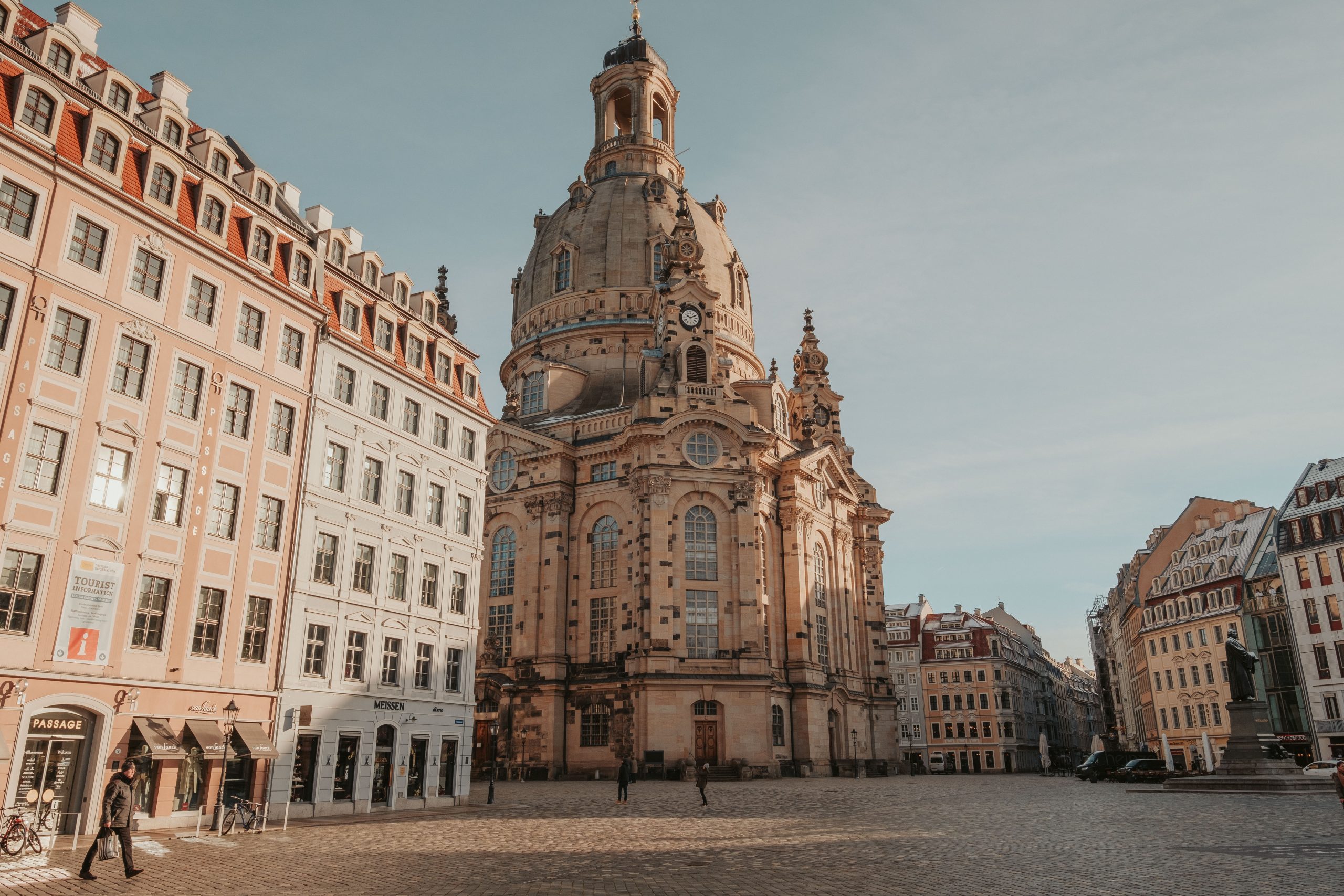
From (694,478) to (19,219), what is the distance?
44.0 meters

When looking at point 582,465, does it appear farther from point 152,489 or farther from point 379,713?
point 152,489

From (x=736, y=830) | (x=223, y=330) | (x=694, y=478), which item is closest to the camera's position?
(x=736, y=830)

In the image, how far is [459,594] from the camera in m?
38.3

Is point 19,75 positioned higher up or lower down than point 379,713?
higher up

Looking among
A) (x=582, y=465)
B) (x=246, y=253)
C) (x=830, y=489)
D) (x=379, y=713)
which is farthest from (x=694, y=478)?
(x=246, y=253)

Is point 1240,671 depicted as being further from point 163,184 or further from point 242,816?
point 163,184

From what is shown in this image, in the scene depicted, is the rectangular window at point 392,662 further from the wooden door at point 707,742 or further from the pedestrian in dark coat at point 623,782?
the wooden door at point 707,742

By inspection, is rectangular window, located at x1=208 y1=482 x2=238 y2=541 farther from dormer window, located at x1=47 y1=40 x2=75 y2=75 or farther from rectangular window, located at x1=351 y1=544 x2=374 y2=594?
dormer window, located at x1=47 y1=40 x2=75 y2=75

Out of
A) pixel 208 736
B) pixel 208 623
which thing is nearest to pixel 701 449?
pixel 208 623

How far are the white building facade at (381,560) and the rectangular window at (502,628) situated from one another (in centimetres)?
2762

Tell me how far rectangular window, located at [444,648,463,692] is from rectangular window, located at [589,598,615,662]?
2591 centimetres

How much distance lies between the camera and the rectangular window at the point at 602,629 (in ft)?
208

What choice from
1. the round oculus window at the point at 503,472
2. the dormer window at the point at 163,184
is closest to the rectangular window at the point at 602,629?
the round oculus window at the point at 503,472

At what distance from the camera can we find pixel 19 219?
23.7 m
